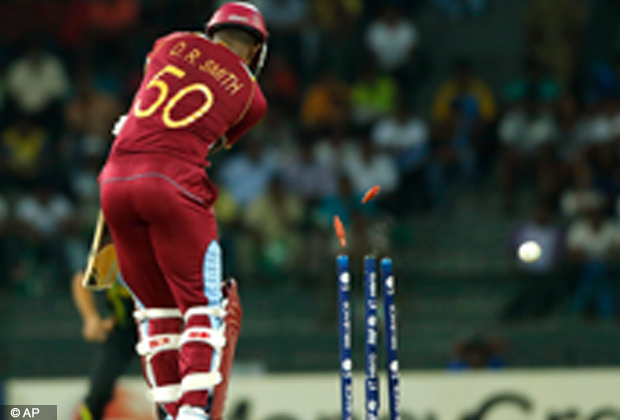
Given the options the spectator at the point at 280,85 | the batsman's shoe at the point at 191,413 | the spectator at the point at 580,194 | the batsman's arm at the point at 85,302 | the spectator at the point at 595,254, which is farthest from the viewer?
the spectator at the point at 280,85

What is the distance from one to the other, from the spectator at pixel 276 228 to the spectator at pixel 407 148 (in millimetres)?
1284

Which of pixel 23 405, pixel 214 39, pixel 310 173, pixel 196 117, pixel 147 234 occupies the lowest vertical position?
pixel 23 405

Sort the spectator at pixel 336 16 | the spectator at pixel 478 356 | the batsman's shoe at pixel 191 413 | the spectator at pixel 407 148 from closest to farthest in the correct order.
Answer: the batsman's shoe at pixel 191 413 → the spectator at pixel 478 356 → the spectator at pixel 407 148 → the spectator at pixel 336 16

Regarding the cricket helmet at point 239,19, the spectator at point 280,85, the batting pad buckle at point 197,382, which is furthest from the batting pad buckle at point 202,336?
the spectator at point 280,85

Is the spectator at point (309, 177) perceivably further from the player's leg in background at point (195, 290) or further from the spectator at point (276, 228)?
the player's leg in background at point (195, 290)

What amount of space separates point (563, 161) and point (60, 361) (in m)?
6.07

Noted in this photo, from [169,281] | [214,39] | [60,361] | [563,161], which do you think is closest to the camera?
[169,281]

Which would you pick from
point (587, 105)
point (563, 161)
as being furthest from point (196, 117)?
point (587, 105)

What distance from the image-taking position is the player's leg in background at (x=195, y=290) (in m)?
4.20

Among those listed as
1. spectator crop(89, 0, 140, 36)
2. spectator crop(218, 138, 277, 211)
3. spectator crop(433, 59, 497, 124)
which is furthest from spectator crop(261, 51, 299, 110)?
spectator crop(89, 0, 140, 36)

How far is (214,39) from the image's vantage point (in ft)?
15.5

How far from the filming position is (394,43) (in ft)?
42.2

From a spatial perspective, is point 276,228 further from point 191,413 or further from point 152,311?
point 191,413

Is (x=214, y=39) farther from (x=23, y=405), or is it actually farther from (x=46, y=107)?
(x=46, y=107)
